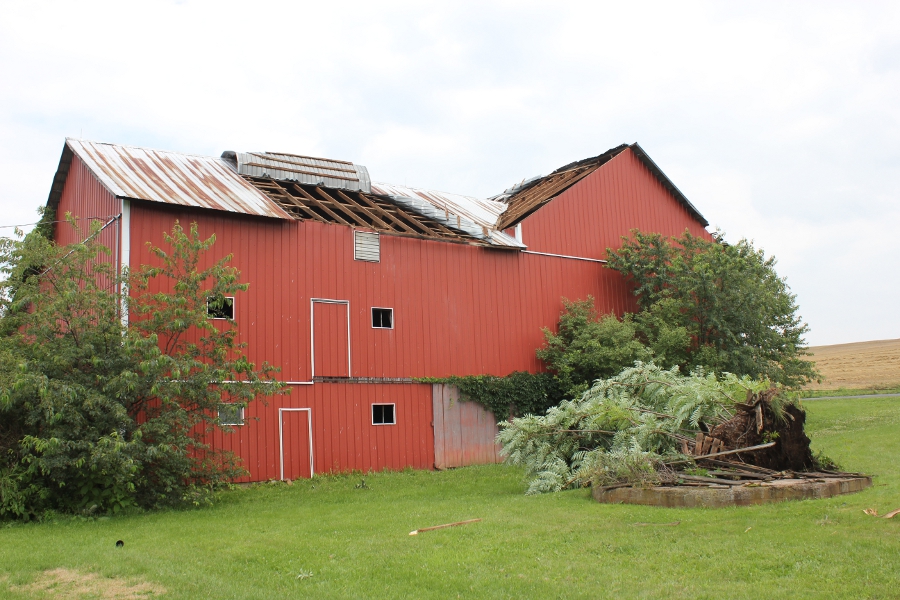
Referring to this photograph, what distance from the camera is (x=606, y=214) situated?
26.9 metres

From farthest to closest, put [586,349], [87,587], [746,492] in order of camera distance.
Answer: [586,349]
[746,492]
[87,587]

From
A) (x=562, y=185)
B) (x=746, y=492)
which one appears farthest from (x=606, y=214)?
(x=746, y=492)

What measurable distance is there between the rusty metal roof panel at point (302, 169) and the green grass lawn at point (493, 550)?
11897 mm

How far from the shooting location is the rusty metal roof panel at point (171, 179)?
18.2 meters

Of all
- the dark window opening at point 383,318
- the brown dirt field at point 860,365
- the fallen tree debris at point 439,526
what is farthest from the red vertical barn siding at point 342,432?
the brown dirt field at point 860,365

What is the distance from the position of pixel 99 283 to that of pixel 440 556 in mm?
12503

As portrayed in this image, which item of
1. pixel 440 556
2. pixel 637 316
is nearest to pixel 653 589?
pixel 440 556

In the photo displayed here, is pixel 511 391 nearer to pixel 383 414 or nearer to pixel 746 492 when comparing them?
pixel 383 414

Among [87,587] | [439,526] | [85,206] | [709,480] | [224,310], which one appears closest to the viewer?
[87,587]

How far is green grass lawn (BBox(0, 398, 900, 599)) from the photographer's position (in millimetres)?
7348

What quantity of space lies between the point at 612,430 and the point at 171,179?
12533 millimetres

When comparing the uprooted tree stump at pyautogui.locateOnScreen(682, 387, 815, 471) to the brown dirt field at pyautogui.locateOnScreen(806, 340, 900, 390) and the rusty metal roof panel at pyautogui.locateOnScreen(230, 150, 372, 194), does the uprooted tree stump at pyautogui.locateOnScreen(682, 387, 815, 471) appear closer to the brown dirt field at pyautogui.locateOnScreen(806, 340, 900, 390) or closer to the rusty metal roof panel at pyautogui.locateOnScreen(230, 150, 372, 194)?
the rusty metal roof panel at pyautogui.locateOnScreen(230, 150, 372, 194)

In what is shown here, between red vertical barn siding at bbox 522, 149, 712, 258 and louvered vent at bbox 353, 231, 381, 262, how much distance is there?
5.34 meters

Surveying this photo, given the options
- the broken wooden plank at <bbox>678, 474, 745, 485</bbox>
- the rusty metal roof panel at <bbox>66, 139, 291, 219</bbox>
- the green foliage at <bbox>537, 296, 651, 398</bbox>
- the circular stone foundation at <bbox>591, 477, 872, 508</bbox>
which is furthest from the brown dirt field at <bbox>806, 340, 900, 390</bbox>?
the rusty metal roof panel at <bbox>66, 139, 291, 219</bbox>
